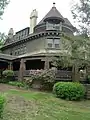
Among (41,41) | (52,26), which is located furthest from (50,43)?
(52,26)

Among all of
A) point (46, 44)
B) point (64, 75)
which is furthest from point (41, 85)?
point (46, 44)

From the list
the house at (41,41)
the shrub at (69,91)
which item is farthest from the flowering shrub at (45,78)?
the shrub at (69,91)

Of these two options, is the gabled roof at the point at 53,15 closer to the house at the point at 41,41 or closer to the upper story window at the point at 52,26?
the house at the point at 41,41

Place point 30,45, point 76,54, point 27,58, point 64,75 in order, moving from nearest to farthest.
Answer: point 76,54 → point 64,75 → point 27,58 → point 30,45

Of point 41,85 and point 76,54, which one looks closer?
point 76,54

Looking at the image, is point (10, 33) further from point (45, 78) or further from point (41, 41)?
point (45, 78)

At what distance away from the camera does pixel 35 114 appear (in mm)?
13680

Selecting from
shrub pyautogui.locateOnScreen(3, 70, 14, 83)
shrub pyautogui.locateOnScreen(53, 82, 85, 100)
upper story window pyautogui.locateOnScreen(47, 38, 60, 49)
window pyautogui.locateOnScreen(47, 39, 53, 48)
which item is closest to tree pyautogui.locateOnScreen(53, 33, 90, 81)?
shrub pyautogui.locateOnScreen(53, 82, 85, 100)

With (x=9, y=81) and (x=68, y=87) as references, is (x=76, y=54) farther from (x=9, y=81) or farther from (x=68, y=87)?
(x=9, y=81)

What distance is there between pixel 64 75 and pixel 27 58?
18.1ft

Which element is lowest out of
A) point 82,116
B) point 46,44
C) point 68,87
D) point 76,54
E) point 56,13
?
point 82,116

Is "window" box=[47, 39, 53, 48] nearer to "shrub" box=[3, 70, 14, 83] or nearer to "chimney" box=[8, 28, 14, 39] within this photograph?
"shrub" box=[3, 70, 14, 83]

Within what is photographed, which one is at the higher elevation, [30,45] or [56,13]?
[56,13]

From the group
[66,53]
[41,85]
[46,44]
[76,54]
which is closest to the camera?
[76,54]
